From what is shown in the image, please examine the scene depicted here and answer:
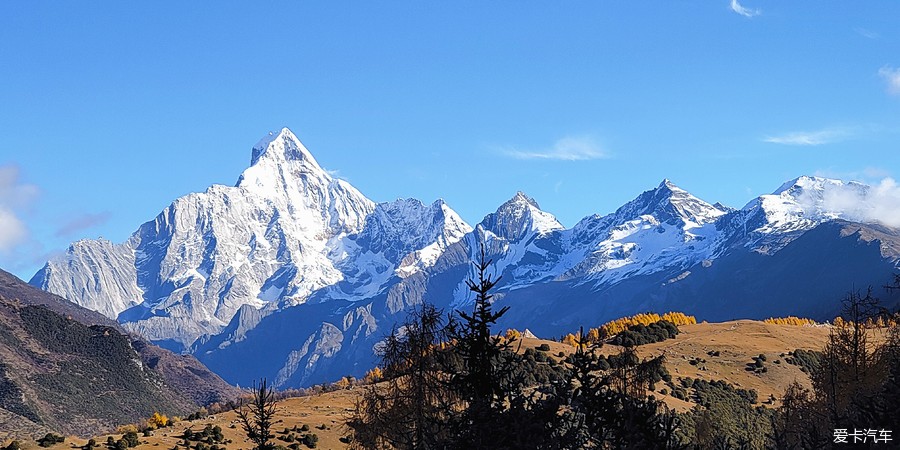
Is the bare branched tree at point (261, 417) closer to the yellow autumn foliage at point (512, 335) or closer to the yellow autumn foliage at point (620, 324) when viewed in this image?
the yellow autumn foliage at point (512, 335)

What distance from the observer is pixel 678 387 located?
95.2 meters

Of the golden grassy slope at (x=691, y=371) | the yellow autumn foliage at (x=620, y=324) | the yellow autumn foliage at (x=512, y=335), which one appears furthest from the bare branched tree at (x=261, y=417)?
the yellow autumn foliage at (x=620, y=324)

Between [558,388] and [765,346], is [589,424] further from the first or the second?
[765,346]

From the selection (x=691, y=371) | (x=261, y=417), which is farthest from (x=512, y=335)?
(x=691, y=371)

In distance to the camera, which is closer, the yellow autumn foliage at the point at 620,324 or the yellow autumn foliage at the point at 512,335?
the yellow autumn foliage at the point at 512,335

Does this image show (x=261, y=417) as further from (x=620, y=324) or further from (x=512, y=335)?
(x=620, y=324)

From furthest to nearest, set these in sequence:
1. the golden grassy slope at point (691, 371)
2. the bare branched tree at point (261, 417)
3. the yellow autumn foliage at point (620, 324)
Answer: the yellow autumn foliage at point (620, 324) → the golden grassy slope at point (691, 371) → the bare branched tree at point (261, 417)

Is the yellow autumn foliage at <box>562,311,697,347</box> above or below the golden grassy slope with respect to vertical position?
above

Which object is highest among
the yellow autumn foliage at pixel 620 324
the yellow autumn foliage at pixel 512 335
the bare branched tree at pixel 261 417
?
the yellow autumn foliage at pixel 620 324

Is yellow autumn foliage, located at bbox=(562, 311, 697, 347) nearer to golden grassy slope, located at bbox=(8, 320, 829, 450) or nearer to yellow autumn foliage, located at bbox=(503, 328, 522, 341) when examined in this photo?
golden grassy slope, located at bbox=(8, 320, 829, 450)

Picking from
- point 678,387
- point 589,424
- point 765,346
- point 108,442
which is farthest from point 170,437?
point 765,346

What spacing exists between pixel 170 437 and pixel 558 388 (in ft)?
205

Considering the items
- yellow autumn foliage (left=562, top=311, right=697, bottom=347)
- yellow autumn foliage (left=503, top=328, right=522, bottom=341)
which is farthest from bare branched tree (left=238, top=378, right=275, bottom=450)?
yellow autumn foliage (left=562, top=311, right=697, bottom=347)

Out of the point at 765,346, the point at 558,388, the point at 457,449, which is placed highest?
the point at 765,346
